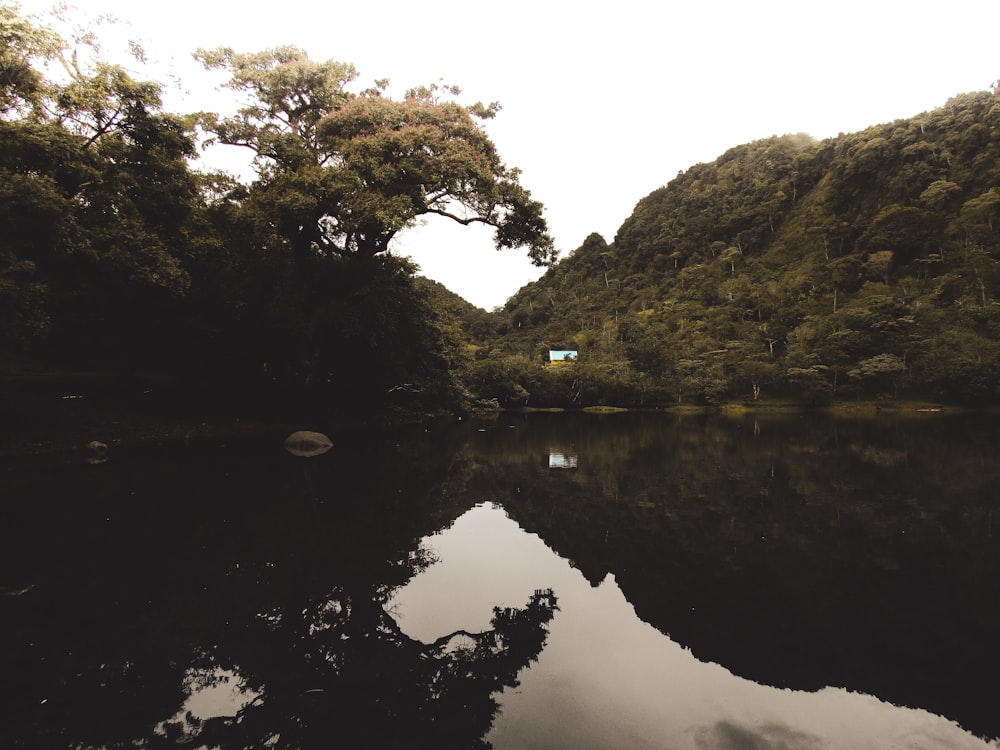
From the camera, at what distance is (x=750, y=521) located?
803 cm

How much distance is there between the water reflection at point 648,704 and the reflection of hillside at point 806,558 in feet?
0.70

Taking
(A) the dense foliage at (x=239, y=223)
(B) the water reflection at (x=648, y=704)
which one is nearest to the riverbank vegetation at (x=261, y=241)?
(A) the dense foliage at (x=239, y=223)

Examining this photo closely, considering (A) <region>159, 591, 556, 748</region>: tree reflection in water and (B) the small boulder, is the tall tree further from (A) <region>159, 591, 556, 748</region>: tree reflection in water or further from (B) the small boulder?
(A) <region>159, 591, 556, 748</region>: tree reflection in water

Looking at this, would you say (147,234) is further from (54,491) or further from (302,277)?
(54,491)

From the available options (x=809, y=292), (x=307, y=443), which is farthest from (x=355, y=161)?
(x=809, y=292)

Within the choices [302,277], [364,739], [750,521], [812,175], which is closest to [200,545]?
[364,739]

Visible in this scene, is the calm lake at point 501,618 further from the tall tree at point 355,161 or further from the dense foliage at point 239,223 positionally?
the tall tree at point 355,161

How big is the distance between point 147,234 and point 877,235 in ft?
298

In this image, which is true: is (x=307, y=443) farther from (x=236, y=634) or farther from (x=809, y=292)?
(x=809, y=292)

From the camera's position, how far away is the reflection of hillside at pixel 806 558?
3.97 m

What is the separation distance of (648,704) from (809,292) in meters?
86.2

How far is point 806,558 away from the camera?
6.31m

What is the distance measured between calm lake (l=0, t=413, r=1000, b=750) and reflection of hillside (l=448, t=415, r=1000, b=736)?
0.04 metres

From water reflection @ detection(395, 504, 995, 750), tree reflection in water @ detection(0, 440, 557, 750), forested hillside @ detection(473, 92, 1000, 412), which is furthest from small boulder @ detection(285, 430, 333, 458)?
forested hillside @ detection(473, 92, 1000, 412)
